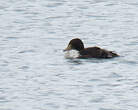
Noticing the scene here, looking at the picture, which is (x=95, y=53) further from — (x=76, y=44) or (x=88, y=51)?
(x=76, y=44)

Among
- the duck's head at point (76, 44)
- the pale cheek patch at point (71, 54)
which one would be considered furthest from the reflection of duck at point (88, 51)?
the pale cheek patch at point (71, 54)

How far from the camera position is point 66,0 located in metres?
25.9

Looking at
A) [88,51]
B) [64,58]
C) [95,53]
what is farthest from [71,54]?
[95,53]

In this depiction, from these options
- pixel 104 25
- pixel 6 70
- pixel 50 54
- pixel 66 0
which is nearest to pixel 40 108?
pixel 6 70

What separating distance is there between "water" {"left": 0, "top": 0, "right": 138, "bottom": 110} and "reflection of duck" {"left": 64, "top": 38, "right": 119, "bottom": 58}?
18 cm

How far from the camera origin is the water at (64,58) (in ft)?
49.5

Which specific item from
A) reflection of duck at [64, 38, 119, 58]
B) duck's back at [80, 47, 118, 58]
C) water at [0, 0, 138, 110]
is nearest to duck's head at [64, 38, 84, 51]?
reflection of duck at [64, 38, 119, 58]

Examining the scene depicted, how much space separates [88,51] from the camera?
736 inches

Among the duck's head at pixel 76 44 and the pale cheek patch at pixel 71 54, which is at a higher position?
the duck's head at pixel 76 44

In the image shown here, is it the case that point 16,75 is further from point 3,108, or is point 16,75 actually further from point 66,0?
point 66,0

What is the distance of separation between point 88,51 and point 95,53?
0.89 ft

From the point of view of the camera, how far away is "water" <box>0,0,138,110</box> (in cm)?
1510

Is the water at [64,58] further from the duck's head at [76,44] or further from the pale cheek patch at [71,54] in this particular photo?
the duck's head at [76,44]

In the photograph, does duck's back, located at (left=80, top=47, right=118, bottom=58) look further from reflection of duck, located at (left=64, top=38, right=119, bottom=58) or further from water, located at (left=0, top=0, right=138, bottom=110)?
water, located at (left=0, top=0, right=138, bottom=110)
